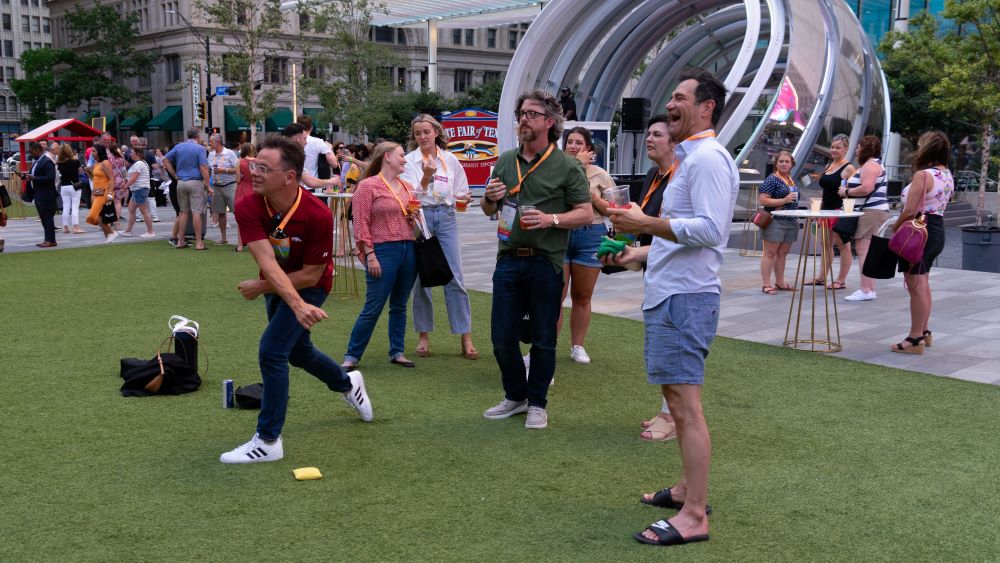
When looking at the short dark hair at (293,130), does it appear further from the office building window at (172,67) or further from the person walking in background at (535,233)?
the office building window at (172,67)

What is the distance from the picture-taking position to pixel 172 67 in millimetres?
64500

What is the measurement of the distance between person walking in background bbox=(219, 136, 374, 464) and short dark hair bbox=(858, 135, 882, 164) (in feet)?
23.9

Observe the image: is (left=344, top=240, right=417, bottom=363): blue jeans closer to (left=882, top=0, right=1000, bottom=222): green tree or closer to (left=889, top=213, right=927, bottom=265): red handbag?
(left=889, top=213, right=927, bottom=265): red handbag

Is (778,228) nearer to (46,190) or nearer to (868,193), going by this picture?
(868,193)

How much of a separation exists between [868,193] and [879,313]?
1.43 m

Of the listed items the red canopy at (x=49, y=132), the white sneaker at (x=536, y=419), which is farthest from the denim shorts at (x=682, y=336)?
the red canopy at (x=49, y=132)

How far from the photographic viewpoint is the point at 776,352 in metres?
7.95

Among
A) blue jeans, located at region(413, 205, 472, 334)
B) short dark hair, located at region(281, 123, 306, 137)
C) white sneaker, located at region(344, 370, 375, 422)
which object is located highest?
short dark hair, located at region(281, 123, 306, 137)

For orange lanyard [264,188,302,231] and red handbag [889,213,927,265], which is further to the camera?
red handbag [889,213,927,265]

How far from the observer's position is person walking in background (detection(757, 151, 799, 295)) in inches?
423

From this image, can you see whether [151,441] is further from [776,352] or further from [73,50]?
[73,50]

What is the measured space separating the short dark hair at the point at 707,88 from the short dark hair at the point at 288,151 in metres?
2.00

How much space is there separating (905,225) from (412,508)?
532 cm

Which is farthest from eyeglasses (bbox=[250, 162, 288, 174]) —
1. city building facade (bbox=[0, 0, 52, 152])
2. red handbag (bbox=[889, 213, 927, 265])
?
city building facade (bbox=[0, 0, 52, 152])
